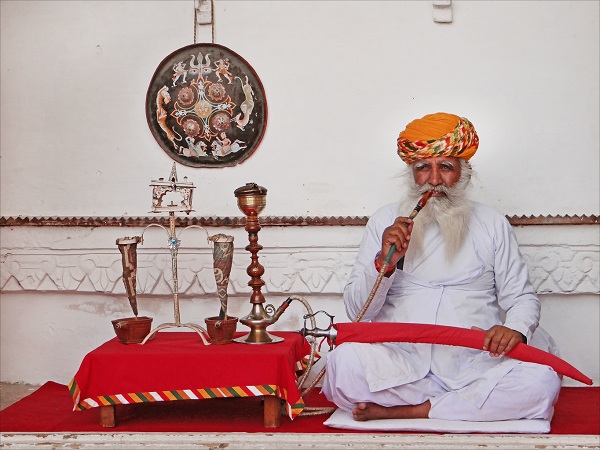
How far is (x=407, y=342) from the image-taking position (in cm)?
393

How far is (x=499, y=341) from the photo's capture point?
3750 millimetres

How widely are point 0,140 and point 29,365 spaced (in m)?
1.35

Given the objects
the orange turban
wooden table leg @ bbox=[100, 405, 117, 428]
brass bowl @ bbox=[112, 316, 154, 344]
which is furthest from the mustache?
wooden table leg @ bbox=[100, 405, 117, 428]

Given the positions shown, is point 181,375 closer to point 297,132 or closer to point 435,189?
point 435,189

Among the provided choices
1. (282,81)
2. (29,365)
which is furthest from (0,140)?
(282,81)

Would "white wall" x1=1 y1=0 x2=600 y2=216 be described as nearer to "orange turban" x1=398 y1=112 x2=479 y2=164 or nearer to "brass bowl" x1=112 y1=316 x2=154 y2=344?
"orange turban" x1=398 y1=112 x2=479 y2=164

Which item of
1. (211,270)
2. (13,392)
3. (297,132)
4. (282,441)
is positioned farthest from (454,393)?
(13,392)

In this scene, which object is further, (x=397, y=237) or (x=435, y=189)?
(x=435, y=189)

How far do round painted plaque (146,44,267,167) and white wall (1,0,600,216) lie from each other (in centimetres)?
6

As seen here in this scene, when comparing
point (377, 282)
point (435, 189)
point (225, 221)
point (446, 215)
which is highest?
point (435, 189)

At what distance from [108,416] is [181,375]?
38 cm

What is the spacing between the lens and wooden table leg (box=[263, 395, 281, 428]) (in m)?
3.81

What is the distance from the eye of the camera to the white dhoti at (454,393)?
371cm

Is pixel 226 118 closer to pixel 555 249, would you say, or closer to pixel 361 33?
pixel 361 33
